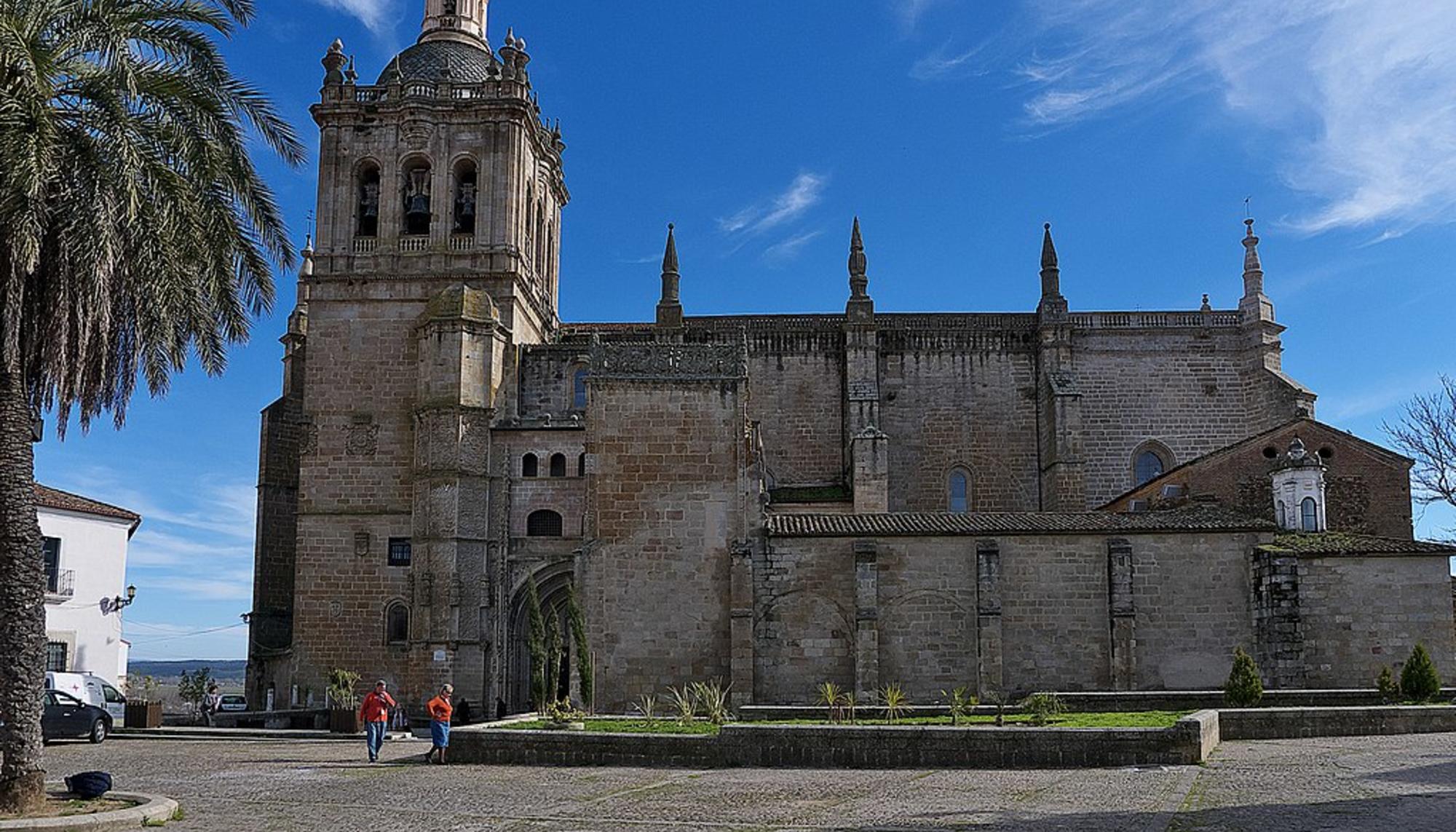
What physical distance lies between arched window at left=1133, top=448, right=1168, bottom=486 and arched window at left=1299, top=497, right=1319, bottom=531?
1124cm

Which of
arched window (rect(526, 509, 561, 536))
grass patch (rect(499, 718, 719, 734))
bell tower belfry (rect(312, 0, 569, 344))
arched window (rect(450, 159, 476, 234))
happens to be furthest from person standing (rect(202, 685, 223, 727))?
grass patch (rect(499, 718, 719, 734))

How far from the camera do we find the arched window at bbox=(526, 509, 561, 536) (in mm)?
36844

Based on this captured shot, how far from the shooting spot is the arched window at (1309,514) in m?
30.8

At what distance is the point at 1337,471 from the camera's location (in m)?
34.3

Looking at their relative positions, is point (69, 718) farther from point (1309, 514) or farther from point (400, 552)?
point (1309, 514)

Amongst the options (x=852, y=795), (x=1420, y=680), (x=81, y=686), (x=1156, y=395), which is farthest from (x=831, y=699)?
(x=1156, y=395)

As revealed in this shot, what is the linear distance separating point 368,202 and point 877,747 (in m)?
28.5

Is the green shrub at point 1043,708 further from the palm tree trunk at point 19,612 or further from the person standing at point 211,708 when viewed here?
the person standing at point 211,708

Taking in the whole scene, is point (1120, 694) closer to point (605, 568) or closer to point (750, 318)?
point (605, 568)

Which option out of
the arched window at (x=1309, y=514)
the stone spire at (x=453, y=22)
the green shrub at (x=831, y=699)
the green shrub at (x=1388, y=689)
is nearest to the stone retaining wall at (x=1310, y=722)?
the green shrub at (x=1388, y=689)

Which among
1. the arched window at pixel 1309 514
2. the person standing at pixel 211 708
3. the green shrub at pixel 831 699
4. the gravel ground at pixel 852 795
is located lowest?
the person standing at pixel 211 708

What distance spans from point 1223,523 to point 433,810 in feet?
65.1

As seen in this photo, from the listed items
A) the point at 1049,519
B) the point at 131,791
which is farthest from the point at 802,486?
the point at 131,791

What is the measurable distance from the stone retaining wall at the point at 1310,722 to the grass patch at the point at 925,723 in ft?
2.88
